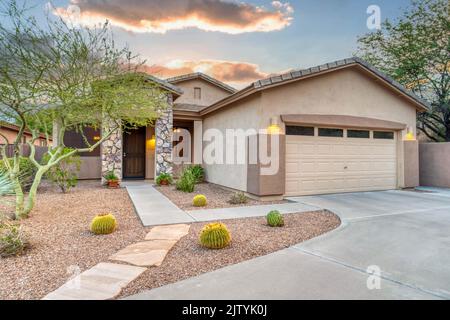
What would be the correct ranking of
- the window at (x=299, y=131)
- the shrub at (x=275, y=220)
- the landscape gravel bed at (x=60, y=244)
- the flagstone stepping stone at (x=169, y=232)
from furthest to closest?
1. the window at (x=299, y=131)
2. the shrub at (x=275, y=220)
3. the flagstone stepping stone at (x=169, y=232)
4. the landscape gravel bed at (x=60, y=244)

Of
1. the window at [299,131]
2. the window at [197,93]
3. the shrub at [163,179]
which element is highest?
the window at [197,93]

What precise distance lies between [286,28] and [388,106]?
5.14 meters

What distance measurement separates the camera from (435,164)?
39.3ft

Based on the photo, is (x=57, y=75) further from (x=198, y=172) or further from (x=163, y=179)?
(x=198, y=172)

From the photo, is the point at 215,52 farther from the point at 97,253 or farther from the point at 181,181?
the point at 97,253

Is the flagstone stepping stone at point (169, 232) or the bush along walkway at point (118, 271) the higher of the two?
the flagstone stepping stone at point (169, 232)

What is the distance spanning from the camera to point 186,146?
15.0 metres

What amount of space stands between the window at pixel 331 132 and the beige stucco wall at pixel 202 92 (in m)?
9.61

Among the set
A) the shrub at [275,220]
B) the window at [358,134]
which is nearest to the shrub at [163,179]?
the shrub at [275,220]

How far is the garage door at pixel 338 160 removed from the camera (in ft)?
29.6

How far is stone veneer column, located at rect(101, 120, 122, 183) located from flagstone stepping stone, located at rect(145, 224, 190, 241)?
7.33 m

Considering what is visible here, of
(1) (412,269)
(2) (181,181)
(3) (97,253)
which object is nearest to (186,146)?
(2) (181,181)

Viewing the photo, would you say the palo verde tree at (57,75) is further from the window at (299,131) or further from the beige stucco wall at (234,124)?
the window at (299,131)

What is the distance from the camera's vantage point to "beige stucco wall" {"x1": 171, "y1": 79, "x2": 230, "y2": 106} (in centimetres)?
1698
